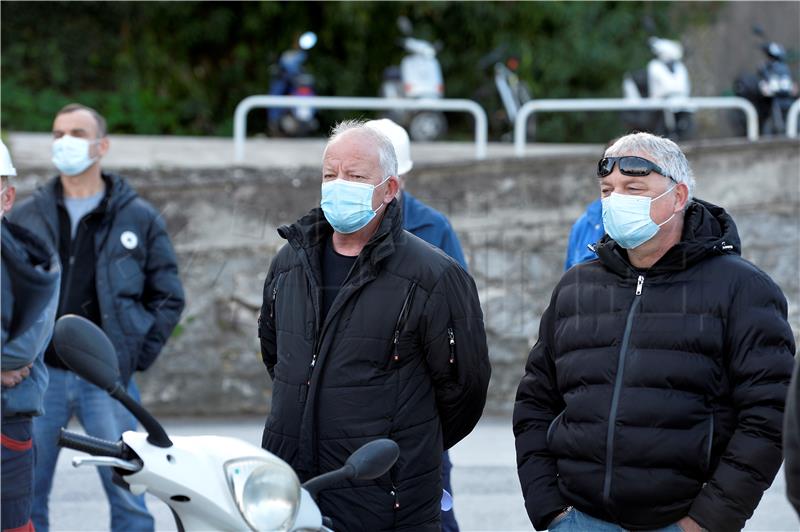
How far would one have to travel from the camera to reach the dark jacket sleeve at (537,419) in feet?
12.9

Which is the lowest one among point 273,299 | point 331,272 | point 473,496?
point 473,496

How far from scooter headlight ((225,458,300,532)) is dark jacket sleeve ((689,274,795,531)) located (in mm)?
1451

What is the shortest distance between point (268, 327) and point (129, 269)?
74.4 inches

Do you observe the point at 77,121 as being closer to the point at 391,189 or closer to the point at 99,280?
the point at 99,280

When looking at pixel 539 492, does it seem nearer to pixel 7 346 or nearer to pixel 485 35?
pixel 7 346

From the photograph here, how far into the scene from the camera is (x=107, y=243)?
6121 mm

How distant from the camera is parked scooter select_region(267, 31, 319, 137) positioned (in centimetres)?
1406

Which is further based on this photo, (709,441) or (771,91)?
(771,91)

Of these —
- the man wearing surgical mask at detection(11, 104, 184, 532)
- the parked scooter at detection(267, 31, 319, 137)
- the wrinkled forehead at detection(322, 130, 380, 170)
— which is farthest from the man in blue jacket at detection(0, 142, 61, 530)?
the parked scooter at detection(267, 31, 319, 137)

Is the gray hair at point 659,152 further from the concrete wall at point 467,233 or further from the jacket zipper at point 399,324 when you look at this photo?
the concrete wall at point 467,233

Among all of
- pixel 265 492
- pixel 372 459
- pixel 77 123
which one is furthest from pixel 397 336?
pixel 77 123

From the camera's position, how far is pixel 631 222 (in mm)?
3867

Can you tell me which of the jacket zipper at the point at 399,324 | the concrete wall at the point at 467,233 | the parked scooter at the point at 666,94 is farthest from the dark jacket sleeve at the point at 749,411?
the parked scooter at the point at 666,94

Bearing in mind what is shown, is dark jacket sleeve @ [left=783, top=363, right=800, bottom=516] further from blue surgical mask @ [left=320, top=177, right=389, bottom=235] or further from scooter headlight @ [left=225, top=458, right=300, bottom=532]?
blue surgical mask @ [left=320, top=177, right=389, bottom=235]
